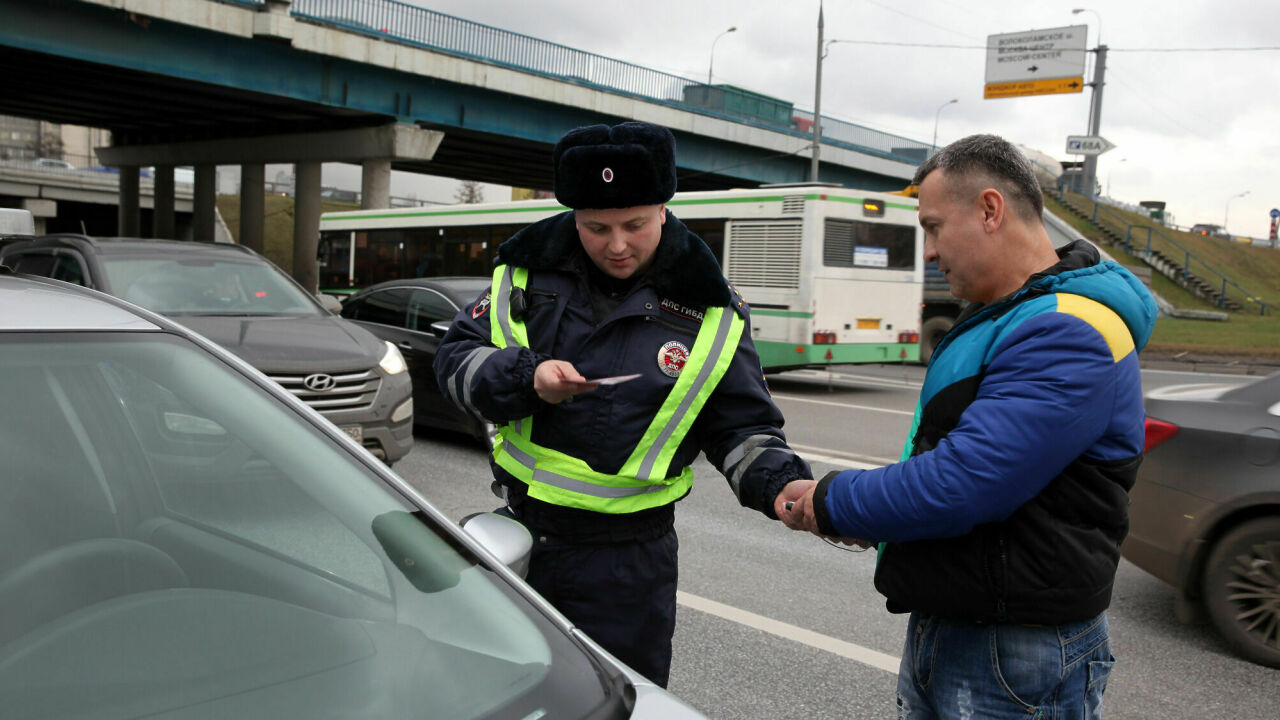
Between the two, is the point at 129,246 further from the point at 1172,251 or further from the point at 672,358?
the point at 1172,251

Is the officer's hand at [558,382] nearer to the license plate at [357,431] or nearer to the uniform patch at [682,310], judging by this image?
the uniform patch at [682,310]

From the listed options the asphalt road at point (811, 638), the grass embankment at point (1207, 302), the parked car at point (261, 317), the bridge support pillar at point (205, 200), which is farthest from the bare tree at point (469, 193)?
the asphalt road at point (811, 638)

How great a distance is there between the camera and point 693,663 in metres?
3.97

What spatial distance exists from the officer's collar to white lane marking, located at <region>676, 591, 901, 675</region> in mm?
2380

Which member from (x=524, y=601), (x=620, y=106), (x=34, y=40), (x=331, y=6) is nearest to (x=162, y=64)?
(x=34, y=40)

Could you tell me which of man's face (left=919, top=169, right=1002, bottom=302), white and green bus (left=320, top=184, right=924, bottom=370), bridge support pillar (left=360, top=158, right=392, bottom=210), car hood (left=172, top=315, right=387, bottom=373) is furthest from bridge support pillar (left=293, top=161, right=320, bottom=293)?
man's face (left=919, top=169, right=1002, bottom=302)

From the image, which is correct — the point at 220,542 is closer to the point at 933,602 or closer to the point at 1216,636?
the point at 933,602

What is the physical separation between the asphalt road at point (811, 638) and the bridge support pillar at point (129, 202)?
142 feet

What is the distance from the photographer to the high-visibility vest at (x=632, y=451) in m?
2.16

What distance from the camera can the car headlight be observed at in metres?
6.70

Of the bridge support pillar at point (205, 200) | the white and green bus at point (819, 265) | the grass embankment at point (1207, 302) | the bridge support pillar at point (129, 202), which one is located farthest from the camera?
the bridge support pillar at point (129, 202)

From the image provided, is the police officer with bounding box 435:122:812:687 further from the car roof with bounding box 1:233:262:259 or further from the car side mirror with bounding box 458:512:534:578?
the car roof with bounding box 1:233:262:259

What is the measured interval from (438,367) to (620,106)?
27.8 m

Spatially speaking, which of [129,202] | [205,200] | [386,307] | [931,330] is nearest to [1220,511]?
[386,307]
